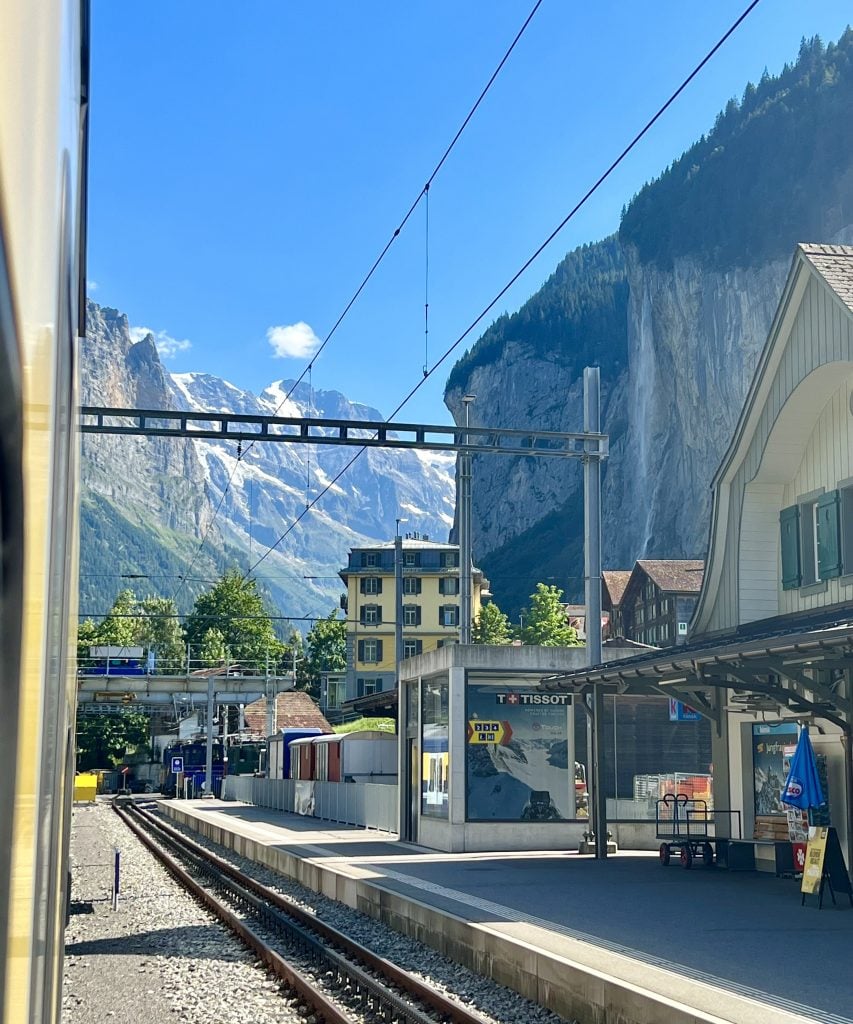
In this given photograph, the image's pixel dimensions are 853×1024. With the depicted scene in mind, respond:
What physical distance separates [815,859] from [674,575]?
77.2m

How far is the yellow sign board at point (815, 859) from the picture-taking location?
15031 millimetres

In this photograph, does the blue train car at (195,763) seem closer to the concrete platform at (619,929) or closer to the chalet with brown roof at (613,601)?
the chalet with brown roof at (613,601)

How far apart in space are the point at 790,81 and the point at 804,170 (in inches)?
831

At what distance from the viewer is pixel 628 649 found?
27844 mm

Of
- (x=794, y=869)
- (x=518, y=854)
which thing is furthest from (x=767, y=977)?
(x=518, y=854)

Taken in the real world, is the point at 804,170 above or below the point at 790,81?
below

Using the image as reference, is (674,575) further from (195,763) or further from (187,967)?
(187,967)

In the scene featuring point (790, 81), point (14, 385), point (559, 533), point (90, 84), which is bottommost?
point (14, 385)

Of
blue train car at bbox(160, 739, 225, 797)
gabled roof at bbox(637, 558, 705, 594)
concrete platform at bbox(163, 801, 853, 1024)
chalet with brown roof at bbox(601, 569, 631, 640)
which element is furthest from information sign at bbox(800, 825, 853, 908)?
chalet with brown roof at bbox(601, 569, 631, 640)

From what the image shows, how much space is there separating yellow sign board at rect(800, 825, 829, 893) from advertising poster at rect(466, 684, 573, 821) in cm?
967

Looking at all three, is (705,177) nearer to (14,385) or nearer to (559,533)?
(559,533)

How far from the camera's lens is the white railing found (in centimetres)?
3219

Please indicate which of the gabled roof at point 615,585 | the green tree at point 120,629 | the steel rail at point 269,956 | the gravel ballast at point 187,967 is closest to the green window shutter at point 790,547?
the gravel ballast at point 187,967

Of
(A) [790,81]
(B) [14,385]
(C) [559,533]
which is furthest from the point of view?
(C) [559,533]
